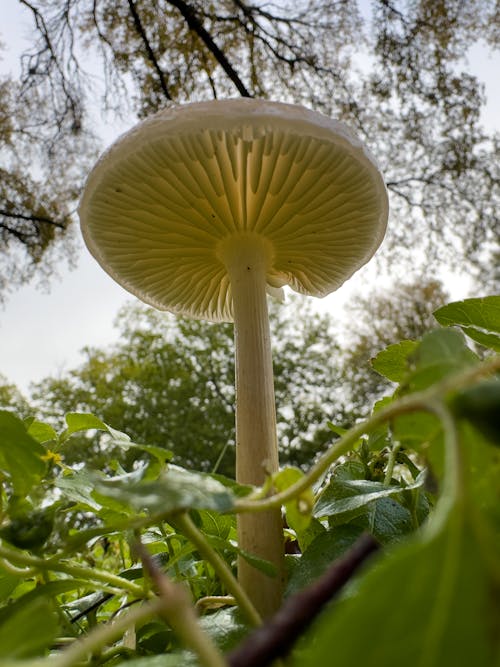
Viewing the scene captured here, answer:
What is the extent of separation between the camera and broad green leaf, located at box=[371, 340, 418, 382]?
511 mm

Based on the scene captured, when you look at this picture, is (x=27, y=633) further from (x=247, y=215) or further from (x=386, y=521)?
(x=247, y=215)

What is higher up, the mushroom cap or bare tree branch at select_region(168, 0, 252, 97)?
bare tree branch at select_region(168, 0, 252, 97)

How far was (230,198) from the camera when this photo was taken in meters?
0.68

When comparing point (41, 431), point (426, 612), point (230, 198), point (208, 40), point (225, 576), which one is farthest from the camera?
point (208, 40)

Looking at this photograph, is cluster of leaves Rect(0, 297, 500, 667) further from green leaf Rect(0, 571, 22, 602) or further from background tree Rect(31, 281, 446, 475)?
background tree Rect(31, 281, 446, 475)

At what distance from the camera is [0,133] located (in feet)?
14.2

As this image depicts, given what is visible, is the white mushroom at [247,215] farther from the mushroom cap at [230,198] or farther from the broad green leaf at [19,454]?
the broad green leaf at [19,454]

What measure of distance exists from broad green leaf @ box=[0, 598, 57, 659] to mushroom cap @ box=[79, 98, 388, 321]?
442mm

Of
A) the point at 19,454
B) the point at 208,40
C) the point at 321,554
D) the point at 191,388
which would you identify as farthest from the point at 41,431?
the point at 191,388

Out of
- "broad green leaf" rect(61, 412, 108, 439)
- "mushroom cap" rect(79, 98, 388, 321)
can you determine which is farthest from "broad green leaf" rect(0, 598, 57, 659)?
"mushroom cap" rect(79, 98, 388, 321)

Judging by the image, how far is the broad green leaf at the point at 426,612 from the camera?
0.14m

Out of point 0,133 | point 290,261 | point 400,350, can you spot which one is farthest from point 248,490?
point 0,133

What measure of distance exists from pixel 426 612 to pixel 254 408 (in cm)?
45

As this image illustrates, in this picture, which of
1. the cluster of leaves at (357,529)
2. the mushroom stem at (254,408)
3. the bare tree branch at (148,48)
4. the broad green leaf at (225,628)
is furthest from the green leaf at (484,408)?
the bare tree branch at (148,48)
